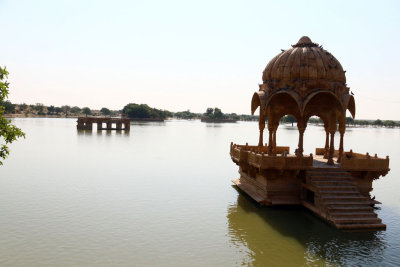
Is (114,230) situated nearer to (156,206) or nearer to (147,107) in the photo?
(156,206)

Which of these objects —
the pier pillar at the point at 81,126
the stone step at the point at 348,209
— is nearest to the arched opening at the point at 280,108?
the stone step at the point at 348,209

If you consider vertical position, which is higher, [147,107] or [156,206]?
[147,107]

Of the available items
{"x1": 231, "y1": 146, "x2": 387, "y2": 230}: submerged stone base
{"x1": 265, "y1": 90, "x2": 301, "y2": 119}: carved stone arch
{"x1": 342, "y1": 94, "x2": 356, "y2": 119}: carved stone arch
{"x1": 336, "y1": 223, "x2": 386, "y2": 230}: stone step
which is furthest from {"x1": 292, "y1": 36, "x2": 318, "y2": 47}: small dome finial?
{"x1": 336, "y1": 223, "x2": 386, "y2": 230}: stone step

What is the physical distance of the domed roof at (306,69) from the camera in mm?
18297

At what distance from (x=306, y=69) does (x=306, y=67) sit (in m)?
0.11

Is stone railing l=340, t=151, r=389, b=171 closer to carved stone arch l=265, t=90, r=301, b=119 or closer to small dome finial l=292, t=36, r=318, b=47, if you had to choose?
carved stone arch l=265, t=90, r=301, b=119

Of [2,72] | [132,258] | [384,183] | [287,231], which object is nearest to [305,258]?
[287,231]

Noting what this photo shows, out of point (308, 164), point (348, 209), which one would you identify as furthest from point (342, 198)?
point (308, 164)

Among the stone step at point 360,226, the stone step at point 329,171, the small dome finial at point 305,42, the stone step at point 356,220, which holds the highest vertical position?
the small dome finial at point 305,42

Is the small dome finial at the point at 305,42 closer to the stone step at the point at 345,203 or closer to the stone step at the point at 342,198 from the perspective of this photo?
the stone step at the point at 342,198

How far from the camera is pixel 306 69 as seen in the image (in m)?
18.3

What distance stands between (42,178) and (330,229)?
19.5 meters

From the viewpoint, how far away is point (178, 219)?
53.6 ft

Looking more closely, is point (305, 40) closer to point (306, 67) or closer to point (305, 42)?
point (305, 42)
